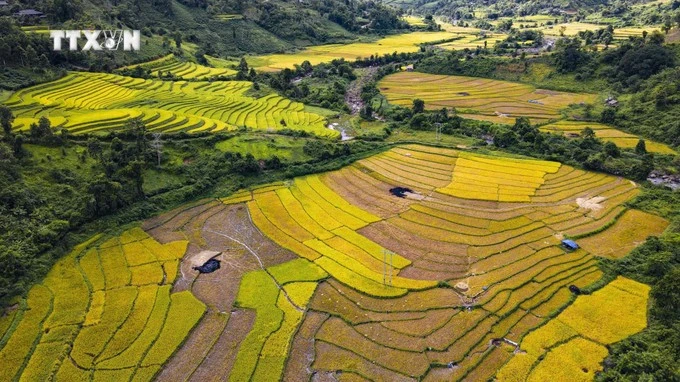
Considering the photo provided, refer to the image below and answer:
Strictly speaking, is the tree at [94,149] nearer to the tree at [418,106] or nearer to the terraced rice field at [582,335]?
A: the terraced rice field at [582,335]

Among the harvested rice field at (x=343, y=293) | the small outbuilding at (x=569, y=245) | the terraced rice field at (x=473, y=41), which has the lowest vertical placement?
the harvested rice field at (x=343, y=293)

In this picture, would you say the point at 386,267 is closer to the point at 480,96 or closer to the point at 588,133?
the point at 588,133

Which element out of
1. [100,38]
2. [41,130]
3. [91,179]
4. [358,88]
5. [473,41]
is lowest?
[91,179]

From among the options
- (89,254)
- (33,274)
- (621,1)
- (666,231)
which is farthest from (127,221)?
(621,1)

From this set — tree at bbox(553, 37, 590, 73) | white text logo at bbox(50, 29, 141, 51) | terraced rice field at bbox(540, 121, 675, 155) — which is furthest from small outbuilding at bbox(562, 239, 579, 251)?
white text logo at bbox(50, 29, 141, 51)

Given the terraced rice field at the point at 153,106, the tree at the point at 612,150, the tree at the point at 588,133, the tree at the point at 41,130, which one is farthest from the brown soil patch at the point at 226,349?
the tree at the point at 588,133

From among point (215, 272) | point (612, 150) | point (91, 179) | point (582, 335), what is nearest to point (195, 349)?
point (215, 272)

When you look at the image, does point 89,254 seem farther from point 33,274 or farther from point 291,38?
point 291,38
